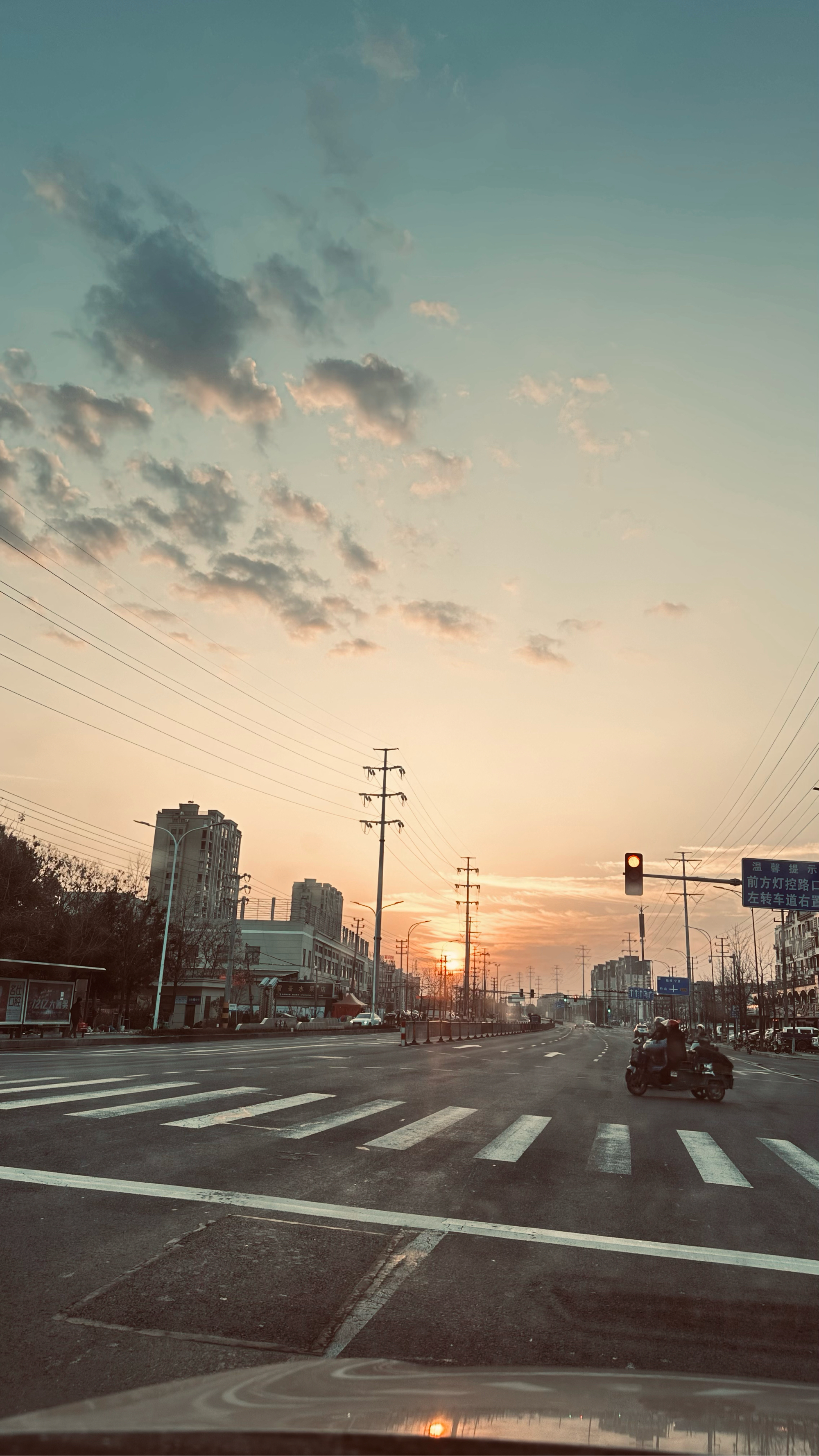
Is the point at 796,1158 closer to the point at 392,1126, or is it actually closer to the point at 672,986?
the point at 392,1126

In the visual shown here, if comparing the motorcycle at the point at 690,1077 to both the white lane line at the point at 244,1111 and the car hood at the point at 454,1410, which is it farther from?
the car hood at the point at 454,1410

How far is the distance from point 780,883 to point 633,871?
1084 cm

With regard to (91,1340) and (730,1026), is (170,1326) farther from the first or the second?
(730,1026)

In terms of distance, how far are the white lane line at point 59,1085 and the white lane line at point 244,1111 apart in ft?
7.72

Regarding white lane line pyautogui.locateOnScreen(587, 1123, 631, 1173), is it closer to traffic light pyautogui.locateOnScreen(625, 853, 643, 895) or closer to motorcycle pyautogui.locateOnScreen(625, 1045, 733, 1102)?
motorcycle pyautogui.locateOnScreen(625, 1045, 733, 1102)

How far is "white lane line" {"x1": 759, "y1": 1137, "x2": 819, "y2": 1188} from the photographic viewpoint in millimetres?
11156

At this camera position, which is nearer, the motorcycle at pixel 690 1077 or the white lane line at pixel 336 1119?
the white lane line at pixel 336 1119

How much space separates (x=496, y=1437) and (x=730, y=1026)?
454ft

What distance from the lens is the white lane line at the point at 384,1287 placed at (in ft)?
16.0

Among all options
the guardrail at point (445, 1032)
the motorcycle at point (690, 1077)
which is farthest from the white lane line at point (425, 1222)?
the guardrail at point (445, 1032)

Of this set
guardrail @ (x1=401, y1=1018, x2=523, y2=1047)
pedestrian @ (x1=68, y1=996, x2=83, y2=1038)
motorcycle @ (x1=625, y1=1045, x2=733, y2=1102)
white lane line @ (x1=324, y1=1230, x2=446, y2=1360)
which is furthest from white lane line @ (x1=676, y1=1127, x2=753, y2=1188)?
pedestrian @ (x1=68, y1=996, x2=83, y2=1038)

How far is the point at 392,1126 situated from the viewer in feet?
42.2

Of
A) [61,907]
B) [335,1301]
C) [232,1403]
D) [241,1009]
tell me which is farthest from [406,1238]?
[241,1009]

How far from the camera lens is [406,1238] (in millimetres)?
7000
